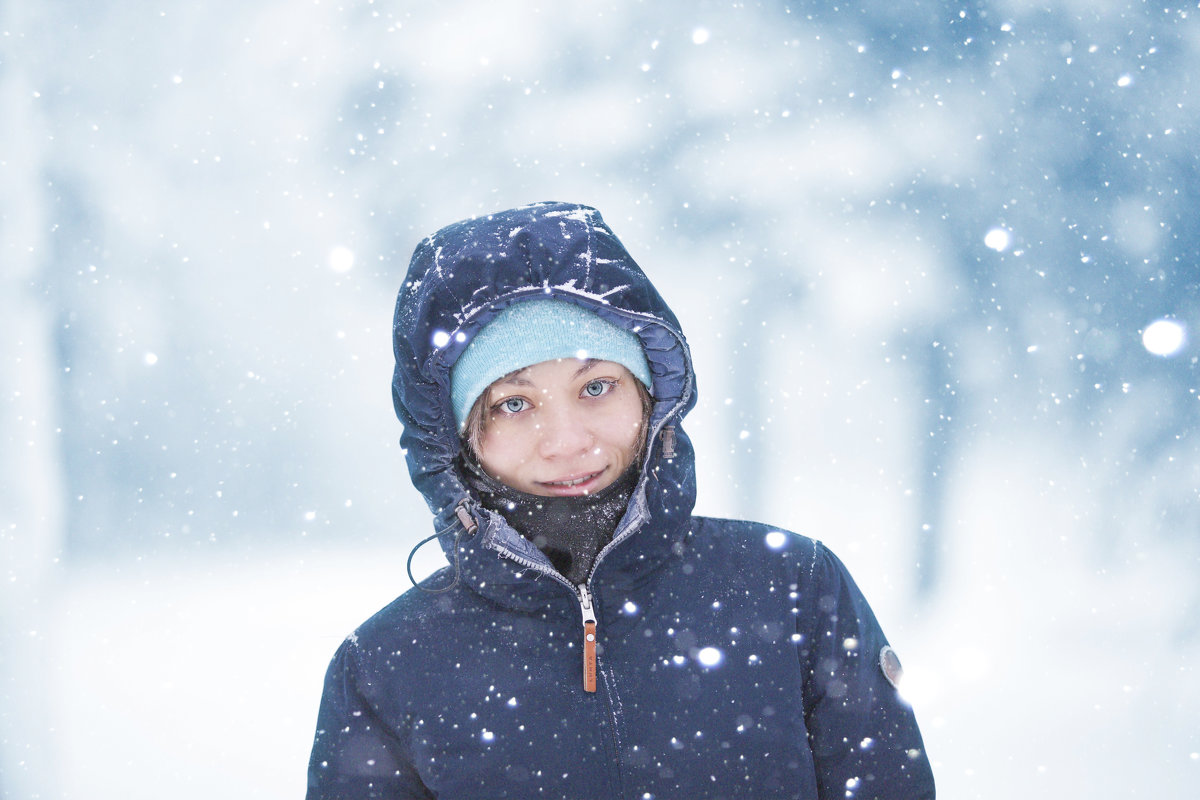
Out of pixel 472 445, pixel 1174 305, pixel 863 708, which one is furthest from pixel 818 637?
pixel 1174 305

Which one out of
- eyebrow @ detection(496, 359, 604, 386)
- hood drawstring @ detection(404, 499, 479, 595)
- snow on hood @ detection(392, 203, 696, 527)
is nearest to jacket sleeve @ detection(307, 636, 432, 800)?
hood drawstring @ detection(404, 499, 479, 595)

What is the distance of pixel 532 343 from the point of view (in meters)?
1.28

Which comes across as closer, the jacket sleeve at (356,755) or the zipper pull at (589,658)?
the zipper pull at (589,658)

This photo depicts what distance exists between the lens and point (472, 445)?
1395 mm

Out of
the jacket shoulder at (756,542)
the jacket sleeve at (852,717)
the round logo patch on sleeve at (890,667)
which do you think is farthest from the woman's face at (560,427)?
the round logo patch on sleeve at (890,667)

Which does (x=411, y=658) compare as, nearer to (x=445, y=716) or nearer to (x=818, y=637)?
(x=445, y=716)

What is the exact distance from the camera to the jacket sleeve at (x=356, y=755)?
1.35 m

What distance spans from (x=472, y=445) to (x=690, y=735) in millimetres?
600

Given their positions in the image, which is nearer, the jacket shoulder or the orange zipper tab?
the orange zipper tab

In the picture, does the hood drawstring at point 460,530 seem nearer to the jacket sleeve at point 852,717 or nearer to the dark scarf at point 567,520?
the dark scarf at point 567,520

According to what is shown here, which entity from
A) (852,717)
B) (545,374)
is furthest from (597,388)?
(852,717)

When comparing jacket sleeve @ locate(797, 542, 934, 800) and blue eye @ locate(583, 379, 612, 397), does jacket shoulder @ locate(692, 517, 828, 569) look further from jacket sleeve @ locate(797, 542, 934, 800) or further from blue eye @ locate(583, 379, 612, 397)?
blue eye @ locate(583, 379, 612, 397)

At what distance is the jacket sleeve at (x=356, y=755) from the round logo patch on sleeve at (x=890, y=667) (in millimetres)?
839

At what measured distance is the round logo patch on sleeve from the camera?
Result: 4.54ft
